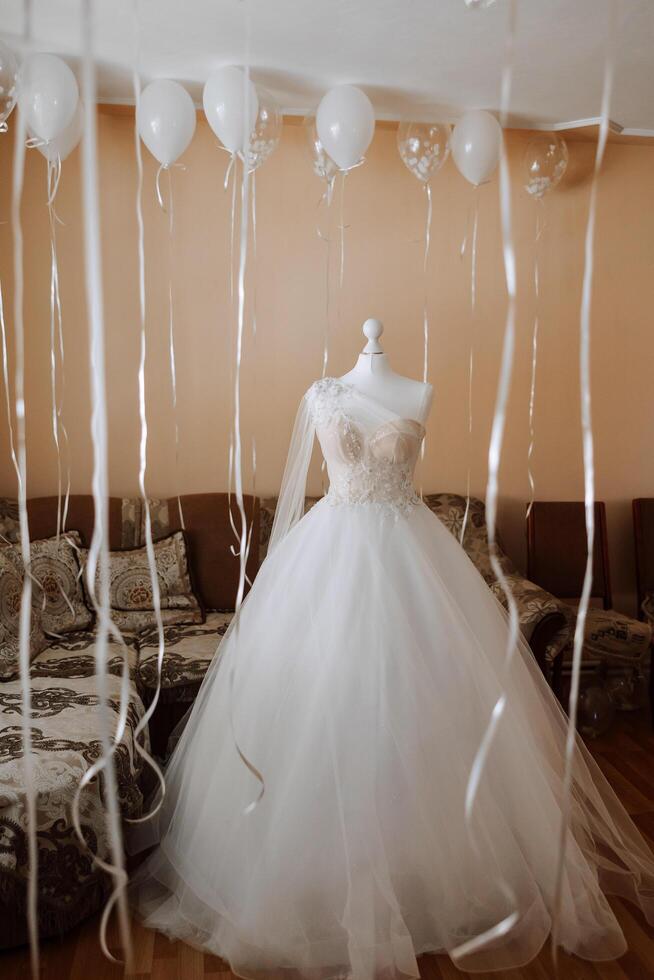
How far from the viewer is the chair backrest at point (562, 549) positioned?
3.65 m

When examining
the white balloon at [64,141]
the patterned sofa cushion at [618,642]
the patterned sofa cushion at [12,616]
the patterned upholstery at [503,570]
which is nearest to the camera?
the patterned sofa cushion at [12,616]

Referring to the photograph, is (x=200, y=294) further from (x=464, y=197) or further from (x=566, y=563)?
(x=566, y=563)

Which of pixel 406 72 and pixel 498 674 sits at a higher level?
pixel 406 72

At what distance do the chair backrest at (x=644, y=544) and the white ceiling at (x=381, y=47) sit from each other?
1680mm

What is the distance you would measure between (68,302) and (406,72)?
5.36 ft

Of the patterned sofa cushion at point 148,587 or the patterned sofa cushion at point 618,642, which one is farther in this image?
the patterned sofa cushion at point 618,642

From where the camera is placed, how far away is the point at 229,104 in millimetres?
2701

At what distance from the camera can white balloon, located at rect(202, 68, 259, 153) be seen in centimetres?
270

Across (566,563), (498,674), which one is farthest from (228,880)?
(566,563)

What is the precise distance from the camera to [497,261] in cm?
372

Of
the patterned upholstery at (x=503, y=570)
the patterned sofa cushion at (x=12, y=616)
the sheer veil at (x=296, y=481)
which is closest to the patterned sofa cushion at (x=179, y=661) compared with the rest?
the patterned sofa cushion at (x=12, y=616)

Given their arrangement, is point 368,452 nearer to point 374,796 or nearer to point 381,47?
point 374,796

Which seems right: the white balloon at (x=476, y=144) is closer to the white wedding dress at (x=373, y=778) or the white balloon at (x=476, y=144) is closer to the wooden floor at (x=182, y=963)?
the white wedding dress at (x=373, y=778)

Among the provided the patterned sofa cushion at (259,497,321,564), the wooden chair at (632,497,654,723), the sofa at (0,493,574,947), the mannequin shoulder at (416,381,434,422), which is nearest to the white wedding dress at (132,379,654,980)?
the mannequin shoulder at (416,381,434,422)
